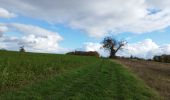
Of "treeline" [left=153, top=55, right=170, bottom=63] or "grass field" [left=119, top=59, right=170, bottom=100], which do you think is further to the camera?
"treeline" [left=153, top=55, right=170, bottom=63]

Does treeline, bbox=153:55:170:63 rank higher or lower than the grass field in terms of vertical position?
higher

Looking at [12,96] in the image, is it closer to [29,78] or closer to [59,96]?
[59,96]

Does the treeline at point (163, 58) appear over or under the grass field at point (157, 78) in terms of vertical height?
over

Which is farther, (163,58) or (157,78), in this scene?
(163,58)

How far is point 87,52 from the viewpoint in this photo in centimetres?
16162

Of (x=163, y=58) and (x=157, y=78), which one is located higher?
(x=163, y=58)

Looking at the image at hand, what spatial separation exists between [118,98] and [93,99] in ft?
4.17

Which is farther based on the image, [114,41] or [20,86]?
[114,41]

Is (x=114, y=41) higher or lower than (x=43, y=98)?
higher

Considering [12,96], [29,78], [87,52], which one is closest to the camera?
[12,96]

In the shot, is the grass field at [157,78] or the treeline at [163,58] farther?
the treeline at [163,58]

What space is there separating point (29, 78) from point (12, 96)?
20.1ft

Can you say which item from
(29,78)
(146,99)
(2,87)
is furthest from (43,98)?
(29,78)

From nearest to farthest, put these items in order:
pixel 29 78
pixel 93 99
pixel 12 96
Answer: pixel 12 96
pixel 93 99
pixel 29 78
